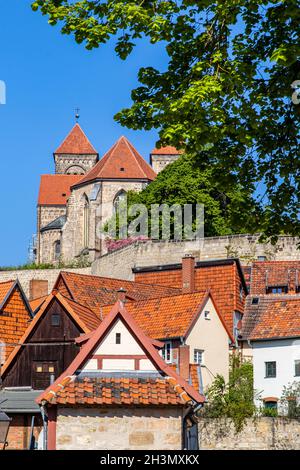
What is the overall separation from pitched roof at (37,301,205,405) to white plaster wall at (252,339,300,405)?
2433 centimetres

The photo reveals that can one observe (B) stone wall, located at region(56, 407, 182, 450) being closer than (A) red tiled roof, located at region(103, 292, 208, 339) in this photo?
Yes

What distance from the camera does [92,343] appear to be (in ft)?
77.7

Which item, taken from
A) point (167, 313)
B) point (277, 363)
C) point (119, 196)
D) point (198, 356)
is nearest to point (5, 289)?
point (167, 313)

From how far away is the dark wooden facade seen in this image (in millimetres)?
38250

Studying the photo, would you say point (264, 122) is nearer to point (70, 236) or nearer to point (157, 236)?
point (157, 236)

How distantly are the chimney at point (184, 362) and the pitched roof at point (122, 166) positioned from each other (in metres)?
70.8

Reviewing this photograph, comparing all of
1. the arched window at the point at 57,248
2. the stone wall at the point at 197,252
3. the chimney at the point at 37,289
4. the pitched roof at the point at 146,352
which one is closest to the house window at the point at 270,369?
the chimney at the point at 37,289

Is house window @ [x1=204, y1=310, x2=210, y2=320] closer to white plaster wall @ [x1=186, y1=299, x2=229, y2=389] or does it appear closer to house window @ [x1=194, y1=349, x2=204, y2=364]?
white plaster wall @ [x1=186, y1=299, x2=229, y2=389]

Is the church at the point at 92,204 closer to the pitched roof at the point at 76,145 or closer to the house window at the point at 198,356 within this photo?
the pitched roof at the point at 76,145

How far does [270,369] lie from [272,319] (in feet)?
7.90

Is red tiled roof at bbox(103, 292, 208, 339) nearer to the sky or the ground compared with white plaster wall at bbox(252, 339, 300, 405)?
nearer to the sky

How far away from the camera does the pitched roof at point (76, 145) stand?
5994 inches

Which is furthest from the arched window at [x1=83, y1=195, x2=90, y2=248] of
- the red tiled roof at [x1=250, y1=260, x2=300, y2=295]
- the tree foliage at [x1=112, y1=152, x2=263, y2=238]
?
the red tiled roof at [x1=250, y1=260, x2=300, y2=295]

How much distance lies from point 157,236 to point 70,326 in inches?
1674
